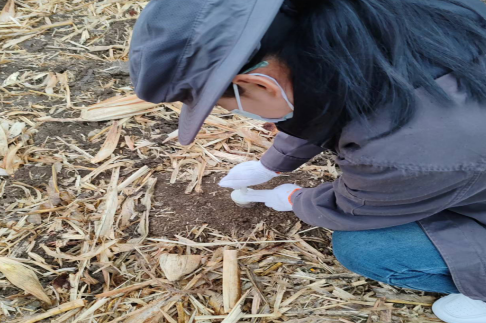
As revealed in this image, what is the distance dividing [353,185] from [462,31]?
515mm

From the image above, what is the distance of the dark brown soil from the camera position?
1937 millimetres

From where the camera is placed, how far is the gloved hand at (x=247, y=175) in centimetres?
191

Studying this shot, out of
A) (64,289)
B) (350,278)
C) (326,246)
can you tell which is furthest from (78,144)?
(350,278)

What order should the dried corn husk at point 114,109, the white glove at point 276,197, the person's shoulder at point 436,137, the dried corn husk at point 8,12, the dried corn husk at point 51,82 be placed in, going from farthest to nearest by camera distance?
the dried corn husk at point 8,12 < the dried corn husk at point 51,82 < the dried corn husk at point 114,109 < the white glove at point 276,197 < the person's shoulder at point 436,137

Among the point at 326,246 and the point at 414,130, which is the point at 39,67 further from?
the point at 414,130

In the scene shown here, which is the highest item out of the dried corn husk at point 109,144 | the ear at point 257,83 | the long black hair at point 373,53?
the long black hair at point 373,53

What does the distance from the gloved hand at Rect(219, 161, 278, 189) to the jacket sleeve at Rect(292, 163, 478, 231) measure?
0.39m

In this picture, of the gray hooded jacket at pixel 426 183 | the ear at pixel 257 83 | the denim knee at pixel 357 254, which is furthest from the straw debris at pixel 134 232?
the ear at pixel 257 83

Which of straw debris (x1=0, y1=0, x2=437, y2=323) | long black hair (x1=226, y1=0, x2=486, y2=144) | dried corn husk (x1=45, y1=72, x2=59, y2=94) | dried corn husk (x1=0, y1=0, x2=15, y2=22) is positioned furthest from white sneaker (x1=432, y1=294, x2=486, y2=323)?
dried corn husk (x1=0, y1=0, x2=15, y2=22)

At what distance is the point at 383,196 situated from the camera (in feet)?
4.14

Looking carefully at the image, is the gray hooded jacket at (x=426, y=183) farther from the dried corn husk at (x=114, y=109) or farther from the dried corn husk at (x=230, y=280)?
the dried corn husk at (x=114, y=109)

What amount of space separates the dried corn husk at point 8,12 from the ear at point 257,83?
293cm

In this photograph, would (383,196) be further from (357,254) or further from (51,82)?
(51,82)

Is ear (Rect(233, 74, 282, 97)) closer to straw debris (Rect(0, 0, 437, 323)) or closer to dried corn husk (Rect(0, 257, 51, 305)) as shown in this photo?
straw debris (Rect(0, 0, 437, 323))
